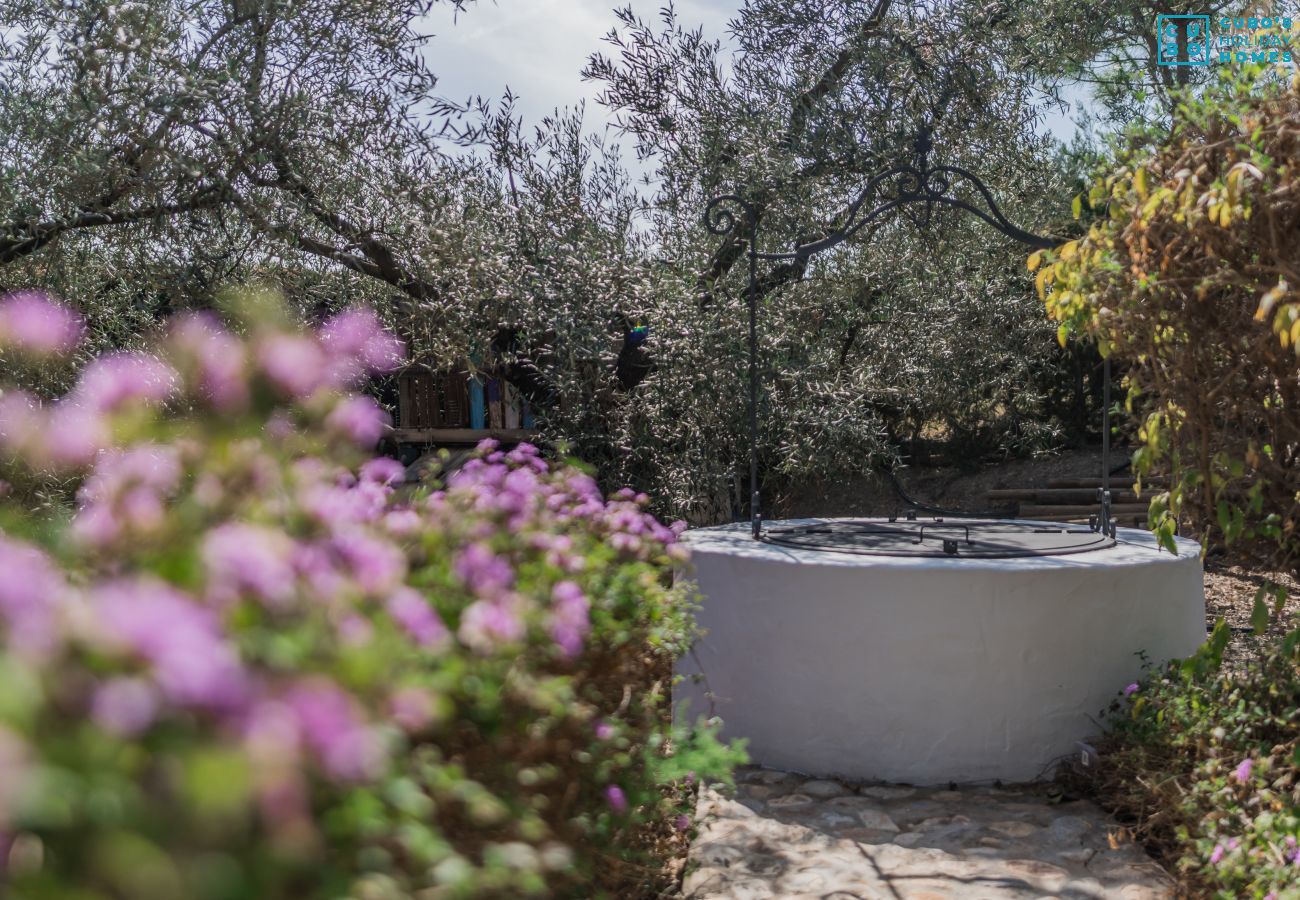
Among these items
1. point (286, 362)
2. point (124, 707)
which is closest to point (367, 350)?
point (286, 362)

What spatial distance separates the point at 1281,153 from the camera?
3070 mm

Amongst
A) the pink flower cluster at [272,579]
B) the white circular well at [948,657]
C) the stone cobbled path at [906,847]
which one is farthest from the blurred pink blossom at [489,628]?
the white circular well at [948,657]

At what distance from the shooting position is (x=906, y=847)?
3629 mm

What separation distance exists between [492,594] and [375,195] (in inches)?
218

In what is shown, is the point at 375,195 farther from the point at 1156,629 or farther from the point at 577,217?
the point at 1156,629

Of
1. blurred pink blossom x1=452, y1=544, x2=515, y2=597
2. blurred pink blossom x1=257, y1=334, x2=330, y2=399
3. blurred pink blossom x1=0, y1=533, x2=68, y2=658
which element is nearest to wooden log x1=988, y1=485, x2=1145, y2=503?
blurred pink blossom x1=452, y1=544, x2=515, y2=597

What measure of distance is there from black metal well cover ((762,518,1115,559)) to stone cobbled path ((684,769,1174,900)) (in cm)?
95

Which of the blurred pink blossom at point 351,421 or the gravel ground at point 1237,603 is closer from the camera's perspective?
the blurred pink blossom at point 351,421

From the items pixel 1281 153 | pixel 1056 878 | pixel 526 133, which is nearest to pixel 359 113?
pixel 526 133

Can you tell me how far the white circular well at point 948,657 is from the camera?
13.7 ft

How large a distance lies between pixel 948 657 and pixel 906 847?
83cm

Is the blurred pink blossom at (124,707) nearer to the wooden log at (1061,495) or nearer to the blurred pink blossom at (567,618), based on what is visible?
the blurred pink blossom at (567,618)

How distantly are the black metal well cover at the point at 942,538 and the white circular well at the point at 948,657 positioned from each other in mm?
142

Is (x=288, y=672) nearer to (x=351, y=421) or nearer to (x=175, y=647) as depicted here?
(x=175, y=647)
